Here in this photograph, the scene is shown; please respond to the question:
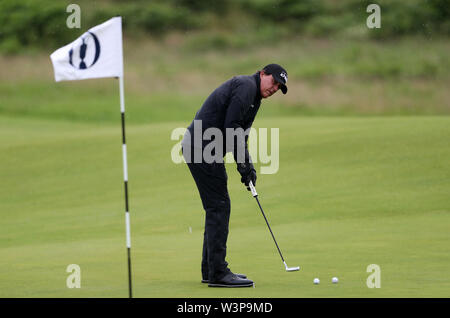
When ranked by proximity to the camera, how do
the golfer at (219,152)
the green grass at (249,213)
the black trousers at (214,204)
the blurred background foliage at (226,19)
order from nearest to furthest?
the golfer at (219,152), the black trousers at (214,204), the green grass at (249,213), the blurred background foliage at (226,19)

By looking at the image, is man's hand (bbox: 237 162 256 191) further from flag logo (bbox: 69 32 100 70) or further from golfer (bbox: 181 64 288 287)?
flag logo (bbox: 69 32 100 70)

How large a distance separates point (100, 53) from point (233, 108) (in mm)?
1441

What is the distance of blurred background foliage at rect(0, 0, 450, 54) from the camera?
45094 millimetres

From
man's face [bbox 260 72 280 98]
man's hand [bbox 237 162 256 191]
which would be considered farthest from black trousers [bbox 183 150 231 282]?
man's face [bbox 260 72 280 98]

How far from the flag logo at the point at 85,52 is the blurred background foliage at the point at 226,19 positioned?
37641mm

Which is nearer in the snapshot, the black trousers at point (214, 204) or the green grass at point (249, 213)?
the black trousers at point (214, 204)

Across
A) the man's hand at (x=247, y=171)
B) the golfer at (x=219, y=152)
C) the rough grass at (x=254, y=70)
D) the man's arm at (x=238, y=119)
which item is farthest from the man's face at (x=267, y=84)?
the rough grass at (x=254, y=70)

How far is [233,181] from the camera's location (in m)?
18.9

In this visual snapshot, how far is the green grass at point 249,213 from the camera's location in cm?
848

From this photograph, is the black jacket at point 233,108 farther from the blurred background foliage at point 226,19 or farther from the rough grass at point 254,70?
the blurred background foliage at point 226,19

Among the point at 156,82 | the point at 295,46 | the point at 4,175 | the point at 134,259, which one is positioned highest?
the point at 295,46
